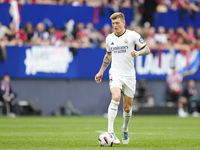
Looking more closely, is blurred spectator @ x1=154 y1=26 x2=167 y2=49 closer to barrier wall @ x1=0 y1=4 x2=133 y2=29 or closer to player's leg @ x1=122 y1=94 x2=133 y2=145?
barrier wall @ x1=0 y1=4 x2=133 y2=29

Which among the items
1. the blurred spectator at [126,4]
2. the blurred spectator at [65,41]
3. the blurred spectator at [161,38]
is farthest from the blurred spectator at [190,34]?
the blurred spectator at [65,41]

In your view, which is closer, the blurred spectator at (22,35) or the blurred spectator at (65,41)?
the blurred spectator at (22,35)

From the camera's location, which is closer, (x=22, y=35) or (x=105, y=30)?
(x=22, y=35)

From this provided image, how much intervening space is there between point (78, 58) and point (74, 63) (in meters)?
0.31

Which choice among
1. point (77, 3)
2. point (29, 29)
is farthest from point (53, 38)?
point (77, 3)

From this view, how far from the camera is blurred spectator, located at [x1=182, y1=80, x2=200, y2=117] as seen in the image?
2200 cm

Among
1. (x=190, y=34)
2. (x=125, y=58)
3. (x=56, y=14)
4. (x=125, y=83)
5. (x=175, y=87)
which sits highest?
(x=56, y=14)

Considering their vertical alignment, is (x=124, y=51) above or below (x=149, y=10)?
below

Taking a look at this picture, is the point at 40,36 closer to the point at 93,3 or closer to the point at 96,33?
the point at 96,33

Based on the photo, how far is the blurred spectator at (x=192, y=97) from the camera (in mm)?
22000

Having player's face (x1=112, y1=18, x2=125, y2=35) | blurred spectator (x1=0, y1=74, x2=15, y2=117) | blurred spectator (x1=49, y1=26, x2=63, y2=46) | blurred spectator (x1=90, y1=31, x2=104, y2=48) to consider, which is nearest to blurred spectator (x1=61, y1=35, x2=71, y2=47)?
blurred spectator (x1=49, y1=26, x2=63, y2=46)

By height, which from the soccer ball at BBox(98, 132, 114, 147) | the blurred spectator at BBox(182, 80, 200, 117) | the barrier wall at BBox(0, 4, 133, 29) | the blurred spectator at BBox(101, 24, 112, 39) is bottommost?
the blurred spectator at BBox(182, 80, 200, 117)

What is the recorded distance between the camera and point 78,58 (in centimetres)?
2089

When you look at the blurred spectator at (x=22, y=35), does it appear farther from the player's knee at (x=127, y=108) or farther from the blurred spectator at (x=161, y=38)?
the player's knee at (x=127, y=108)
